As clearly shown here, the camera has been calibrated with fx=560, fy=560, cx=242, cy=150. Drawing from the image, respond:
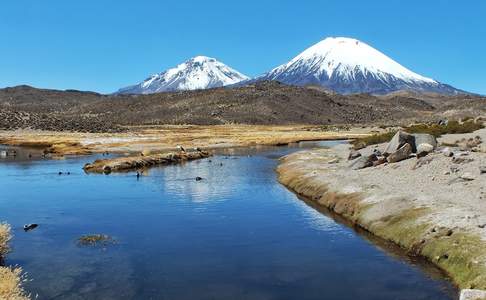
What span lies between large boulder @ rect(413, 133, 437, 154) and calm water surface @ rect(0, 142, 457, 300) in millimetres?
12953

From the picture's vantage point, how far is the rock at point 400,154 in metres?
51.2

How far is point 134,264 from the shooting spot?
2644cm

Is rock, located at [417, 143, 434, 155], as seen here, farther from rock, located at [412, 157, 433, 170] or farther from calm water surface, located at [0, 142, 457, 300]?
calm water surface, located at [0, 142, 457, 300]

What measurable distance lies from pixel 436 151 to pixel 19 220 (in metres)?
35.0

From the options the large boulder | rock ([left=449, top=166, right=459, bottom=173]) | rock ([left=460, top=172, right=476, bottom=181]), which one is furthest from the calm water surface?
the large boulder

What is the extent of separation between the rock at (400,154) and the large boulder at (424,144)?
91 cm

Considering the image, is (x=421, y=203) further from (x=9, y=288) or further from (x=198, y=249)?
(x=9, y=288)

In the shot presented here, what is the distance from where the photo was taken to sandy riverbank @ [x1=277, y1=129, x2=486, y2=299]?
Result: 24922 millimetres

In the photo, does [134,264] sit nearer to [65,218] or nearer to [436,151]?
[65,218]

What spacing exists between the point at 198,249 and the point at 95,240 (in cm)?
624

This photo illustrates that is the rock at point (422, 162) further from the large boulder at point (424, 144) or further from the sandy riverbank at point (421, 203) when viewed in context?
the large boulder at point (424, 144)

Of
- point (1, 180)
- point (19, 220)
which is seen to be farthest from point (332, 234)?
point (1, 180)

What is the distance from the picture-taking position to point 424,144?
2035 inches

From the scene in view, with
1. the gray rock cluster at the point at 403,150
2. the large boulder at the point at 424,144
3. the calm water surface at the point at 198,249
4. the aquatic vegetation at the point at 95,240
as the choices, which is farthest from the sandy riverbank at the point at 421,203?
the aquatic vegetation at the point at 95,240
